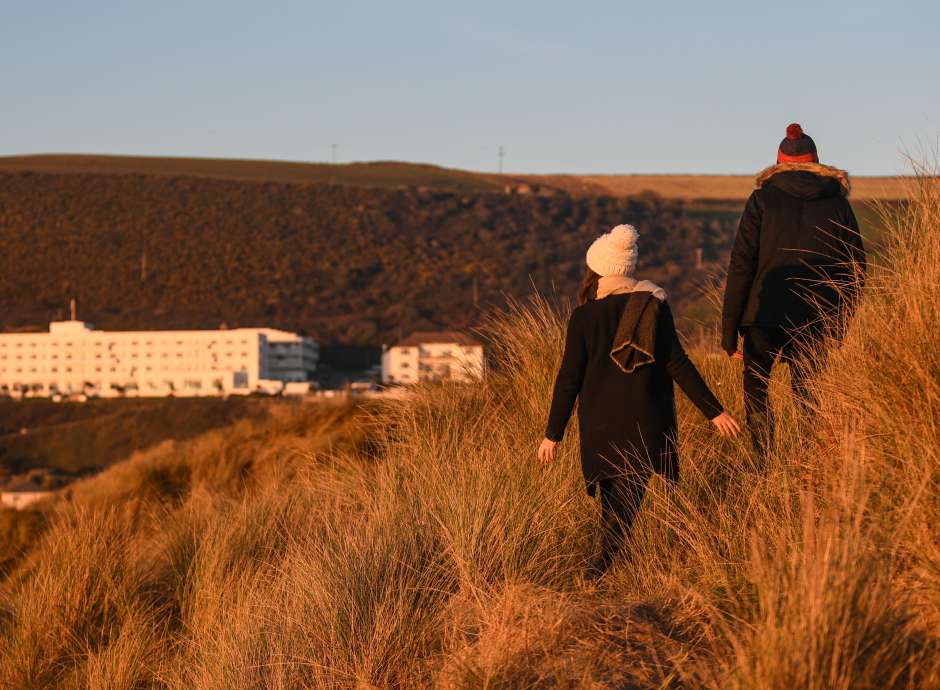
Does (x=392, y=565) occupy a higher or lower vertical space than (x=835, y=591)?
lower

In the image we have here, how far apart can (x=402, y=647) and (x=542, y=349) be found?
3.89 meters

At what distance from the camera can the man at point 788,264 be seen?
6.03 m

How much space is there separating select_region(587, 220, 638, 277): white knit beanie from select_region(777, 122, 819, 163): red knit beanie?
121cm

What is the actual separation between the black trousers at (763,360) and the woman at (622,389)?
891mm

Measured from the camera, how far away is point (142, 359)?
78062 mm

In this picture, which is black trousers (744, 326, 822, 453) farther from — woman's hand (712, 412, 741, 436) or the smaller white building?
the smaller white building

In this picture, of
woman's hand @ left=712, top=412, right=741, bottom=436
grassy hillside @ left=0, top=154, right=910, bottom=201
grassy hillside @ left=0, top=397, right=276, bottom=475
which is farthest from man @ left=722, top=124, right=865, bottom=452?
grassy hillside @ left=0, top=154, right=910, bottom=201

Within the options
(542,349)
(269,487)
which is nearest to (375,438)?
(269,487)

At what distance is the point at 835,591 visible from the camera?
3.32 metres

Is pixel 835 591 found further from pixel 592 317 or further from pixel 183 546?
pixel 183 546

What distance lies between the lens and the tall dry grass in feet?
11.5

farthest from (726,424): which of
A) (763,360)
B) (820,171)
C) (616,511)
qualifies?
(820,171)

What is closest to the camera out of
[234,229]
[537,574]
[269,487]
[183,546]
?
[537,574]

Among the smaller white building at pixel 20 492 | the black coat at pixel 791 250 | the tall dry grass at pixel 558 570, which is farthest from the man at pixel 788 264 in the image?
the smaller white building at pixel 20 492
